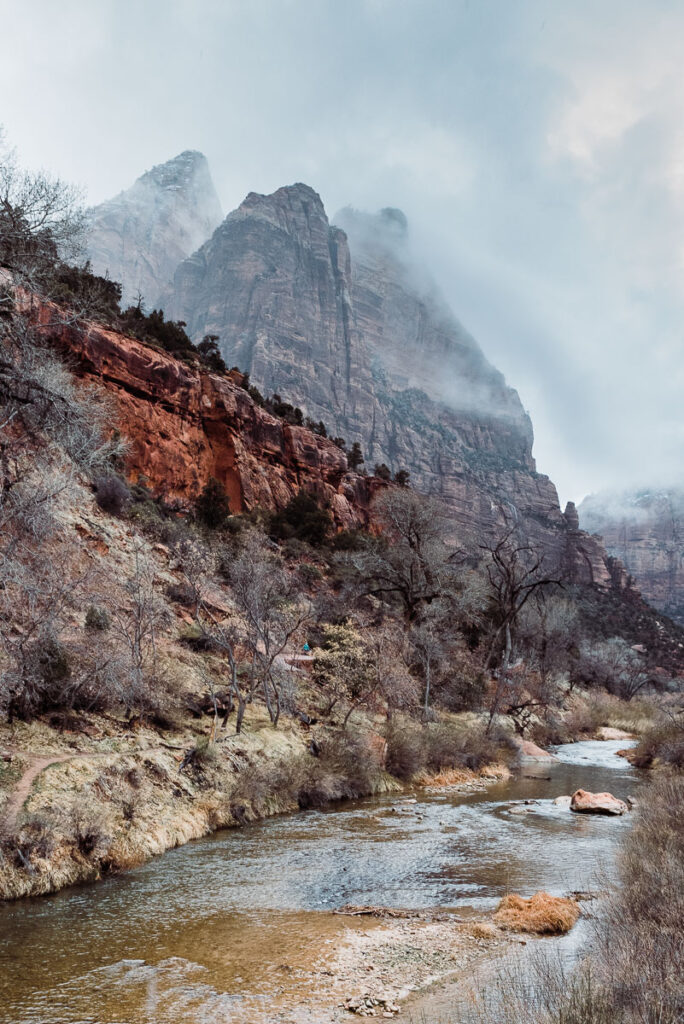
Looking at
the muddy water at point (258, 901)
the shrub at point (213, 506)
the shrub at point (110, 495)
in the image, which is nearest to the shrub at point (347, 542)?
the shrub at point (213, 506)

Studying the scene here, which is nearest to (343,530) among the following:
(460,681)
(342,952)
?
(460,681)

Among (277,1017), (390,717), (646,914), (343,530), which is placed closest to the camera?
(277,1017)

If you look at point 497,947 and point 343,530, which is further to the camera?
point 343,530

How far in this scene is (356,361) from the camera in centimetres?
15488

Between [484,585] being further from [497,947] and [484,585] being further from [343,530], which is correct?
[497,947]

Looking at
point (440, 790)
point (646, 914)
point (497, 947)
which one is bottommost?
point (440, 790)

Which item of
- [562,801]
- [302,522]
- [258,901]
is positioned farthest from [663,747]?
[302,522]

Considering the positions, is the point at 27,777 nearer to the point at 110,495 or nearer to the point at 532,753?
the point at 110,495

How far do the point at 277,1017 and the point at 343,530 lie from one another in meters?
42.3

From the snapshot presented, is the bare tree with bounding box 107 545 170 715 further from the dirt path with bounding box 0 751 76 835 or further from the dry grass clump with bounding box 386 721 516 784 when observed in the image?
the dry grass clump with bounding box 386 721 516 784

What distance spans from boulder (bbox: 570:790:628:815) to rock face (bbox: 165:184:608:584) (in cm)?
10024

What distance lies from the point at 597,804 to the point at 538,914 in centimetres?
918

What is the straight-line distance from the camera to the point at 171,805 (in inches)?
508

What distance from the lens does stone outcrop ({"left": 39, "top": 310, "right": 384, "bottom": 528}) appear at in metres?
36.8
